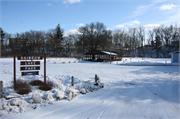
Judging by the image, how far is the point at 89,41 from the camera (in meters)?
53.6

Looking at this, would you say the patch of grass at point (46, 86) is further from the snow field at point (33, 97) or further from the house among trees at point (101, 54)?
the house among trees at point (101, 54)

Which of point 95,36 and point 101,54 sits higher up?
point 95,36

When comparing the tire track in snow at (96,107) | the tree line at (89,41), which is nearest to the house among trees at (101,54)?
the tree line at (89,41)

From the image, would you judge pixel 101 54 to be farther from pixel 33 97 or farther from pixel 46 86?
pixel 33 97

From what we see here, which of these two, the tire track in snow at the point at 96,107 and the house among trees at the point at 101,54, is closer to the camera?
the tire track in snow at the point at 96,107

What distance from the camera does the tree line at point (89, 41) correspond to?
53.8m

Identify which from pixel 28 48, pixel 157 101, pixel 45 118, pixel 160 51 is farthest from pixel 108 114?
pixel 160 51

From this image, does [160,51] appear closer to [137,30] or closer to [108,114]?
[137,30]

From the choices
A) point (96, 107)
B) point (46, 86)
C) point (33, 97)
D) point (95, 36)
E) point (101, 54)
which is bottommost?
point (96, 107)

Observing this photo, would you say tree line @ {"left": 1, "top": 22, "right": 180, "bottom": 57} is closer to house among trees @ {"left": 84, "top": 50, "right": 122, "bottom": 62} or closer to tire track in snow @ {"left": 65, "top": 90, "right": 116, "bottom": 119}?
house among trees @ {"left": 84, "top": 50, "right": 122, "bottom": 62}

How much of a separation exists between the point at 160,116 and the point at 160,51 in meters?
79.9

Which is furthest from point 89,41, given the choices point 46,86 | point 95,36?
point 46,86

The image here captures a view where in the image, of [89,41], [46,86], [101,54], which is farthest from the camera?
[89,41]

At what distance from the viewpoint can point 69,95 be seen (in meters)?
6.11
